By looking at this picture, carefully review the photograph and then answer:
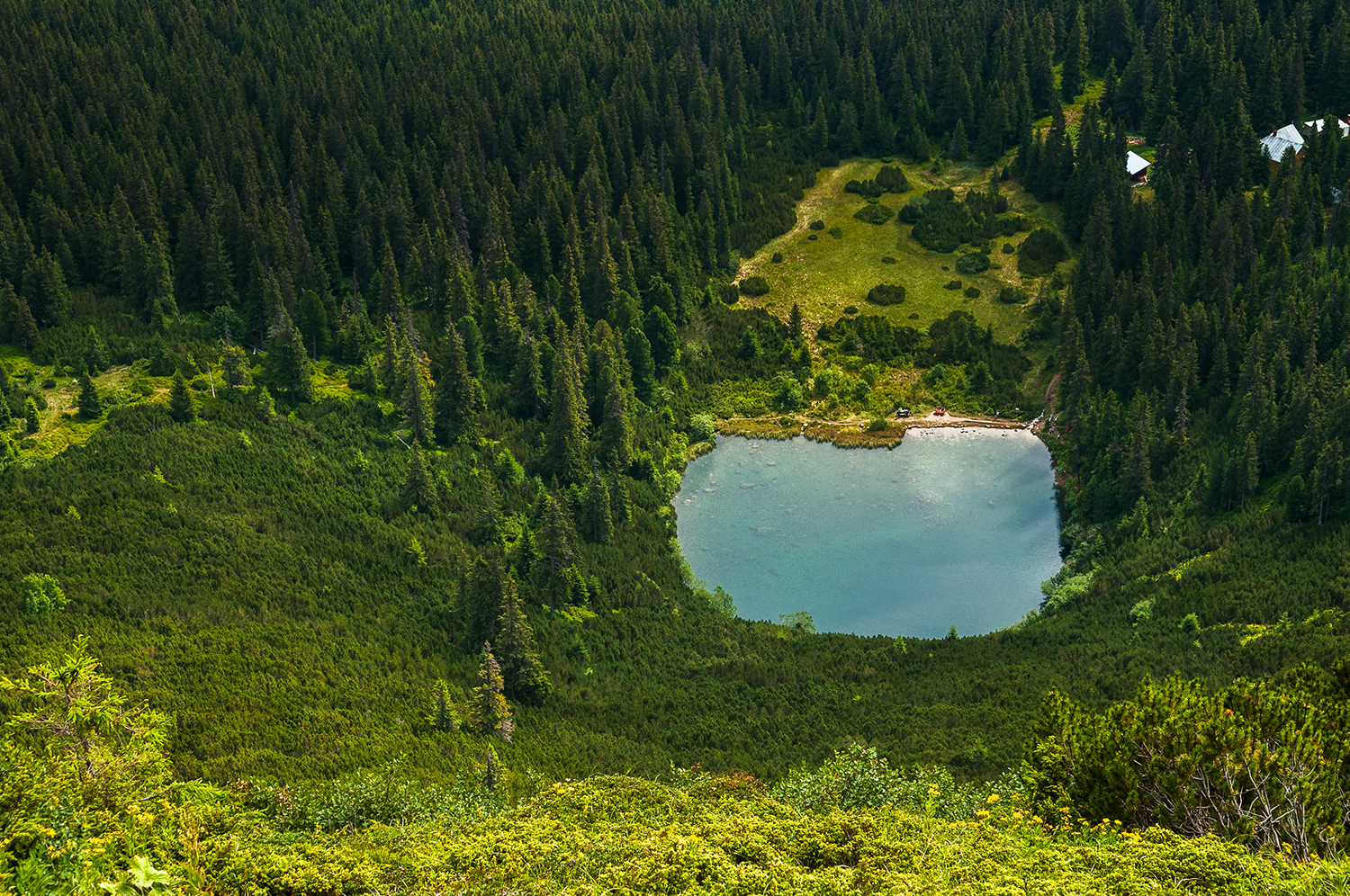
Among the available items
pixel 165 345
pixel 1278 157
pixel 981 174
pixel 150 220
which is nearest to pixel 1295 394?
pixel 1278 157

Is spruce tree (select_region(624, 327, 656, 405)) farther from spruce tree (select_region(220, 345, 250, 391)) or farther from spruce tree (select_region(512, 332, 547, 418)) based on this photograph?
spruce tree (select_region(220, 345, 250, 391))

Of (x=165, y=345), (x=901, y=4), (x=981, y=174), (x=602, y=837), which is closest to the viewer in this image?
(x=602, y=837)

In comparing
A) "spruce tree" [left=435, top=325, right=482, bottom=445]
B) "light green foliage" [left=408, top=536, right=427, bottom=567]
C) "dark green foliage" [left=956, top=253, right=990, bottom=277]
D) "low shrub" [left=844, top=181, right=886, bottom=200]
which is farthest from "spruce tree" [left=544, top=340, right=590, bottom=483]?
"low shrub" [left=844, top=181, right=886, bottom=200]

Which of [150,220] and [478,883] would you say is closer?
[478,883]

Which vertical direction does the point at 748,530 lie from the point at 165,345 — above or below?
below

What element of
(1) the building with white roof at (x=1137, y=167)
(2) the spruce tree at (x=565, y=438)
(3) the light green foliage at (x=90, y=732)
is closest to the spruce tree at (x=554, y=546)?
(2) the spruce tree at (x=565, y=438)

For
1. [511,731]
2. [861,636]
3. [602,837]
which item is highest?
[602,837]

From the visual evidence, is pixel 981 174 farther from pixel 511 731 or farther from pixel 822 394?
pixel 511 731
